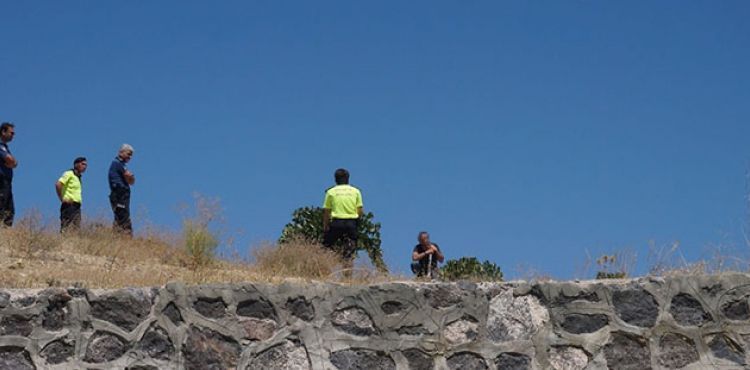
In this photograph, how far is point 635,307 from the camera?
333 inches

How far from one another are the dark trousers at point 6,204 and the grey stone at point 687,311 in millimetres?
9469

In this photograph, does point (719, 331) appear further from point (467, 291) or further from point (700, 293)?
point (467, 291)

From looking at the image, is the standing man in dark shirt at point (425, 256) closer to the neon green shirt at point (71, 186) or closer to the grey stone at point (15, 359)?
the neon green shirt at point (71, 186)

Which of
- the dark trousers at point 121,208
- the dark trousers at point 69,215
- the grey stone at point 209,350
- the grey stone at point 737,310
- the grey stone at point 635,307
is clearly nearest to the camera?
the grey stone at point 209,350

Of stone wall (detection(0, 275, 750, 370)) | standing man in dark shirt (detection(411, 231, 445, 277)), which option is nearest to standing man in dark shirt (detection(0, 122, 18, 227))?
standing man in dark shirt (detection(411, 231, 445, 277))

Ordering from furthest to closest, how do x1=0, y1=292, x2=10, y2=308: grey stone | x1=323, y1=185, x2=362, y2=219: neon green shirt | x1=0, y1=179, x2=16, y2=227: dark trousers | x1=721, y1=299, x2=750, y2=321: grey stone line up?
x1=0, y1=179, x2=16, y2=227: dark trousers < x1=323, y1=185, x2=362, y2=219: neon green shirt < x1=721, y1=299, x2=750, y2=321: grey stone < x1=0, y1=292, x2=10, y2=308: grey stone

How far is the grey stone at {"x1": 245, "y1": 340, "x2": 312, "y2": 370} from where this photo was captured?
814 centimetres

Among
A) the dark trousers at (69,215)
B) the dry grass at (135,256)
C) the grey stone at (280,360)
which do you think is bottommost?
the grey stone at (280,360)

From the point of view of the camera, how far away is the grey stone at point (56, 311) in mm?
8195

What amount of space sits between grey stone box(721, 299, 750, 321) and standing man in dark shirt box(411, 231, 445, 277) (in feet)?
20.2

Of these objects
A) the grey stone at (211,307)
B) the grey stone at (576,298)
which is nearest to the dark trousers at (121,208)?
the grey stone at (211,307)

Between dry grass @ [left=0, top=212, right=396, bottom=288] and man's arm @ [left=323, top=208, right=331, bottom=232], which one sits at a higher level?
man's arm @ [left=323, top=208, right=331, bottom=232]

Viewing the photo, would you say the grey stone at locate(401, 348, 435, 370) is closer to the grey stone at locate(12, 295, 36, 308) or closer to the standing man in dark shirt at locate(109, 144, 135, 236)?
the grey stone at locate(12, 295, 36, 308)

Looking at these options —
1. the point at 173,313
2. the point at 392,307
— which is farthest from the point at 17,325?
the point at 392,307
